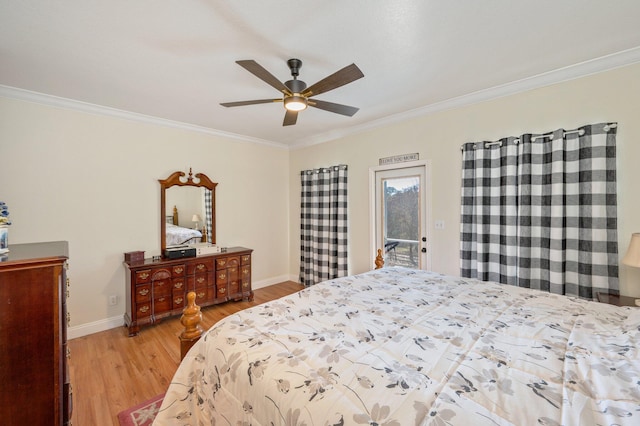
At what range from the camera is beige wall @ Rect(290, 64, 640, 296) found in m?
2.15

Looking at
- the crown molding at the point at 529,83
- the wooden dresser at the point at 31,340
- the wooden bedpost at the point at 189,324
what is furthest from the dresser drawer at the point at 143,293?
the crown molding at the point at 529,83

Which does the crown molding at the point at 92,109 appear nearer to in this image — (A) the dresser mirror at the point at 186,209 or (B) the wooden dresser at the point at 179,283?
(A) the dresser mirror at the point at 186,209

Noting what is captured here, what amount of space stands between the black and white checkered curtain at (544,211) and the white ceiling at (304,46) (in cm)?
65

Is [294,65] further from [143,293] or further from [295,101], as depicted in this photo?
[143,293]

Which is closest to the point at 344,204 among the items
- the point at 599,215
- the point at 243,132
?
the point at 243,132

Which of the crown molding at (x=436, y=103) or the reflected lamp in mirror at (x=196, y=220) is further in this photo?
the reflected lamp in mirror at (x=196, y=220)

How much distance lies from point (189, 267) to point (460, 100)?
3885 mm

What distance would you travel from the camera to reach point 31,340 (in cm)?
136

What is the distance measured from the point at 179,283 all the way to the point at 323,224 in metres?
2.24

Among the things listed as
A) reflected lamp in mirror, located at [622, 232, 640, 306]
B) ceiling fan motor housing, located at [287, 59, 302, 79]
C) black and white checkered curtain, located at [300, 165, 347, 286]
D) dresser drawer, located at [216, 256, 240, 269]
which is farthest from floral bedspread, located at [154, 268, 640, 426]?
black and white checkered curtain, located at [300, 165, 347, 286]

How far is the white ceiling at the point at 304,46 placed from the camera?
1643 mm

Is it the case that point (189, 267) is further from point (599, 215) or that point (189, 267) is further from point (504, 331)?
point (599, 215)

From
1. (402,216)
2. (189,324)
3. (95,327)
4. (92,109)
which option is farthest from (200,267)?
(402,216)

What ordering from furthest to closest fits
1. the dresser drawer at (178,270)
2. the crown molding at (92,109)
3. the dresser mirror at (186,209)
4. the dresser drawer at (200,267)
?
the dresser mirror at (186,209) < the dresser drawer at (200,267) < the dresser drawer at (178,270) < the crown molding at (92,109)
